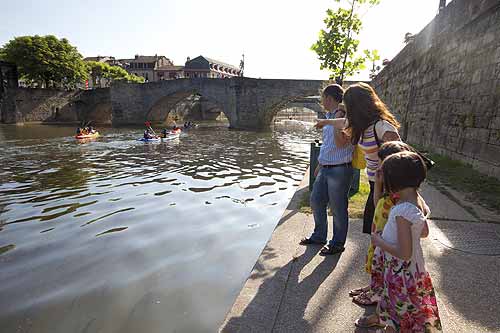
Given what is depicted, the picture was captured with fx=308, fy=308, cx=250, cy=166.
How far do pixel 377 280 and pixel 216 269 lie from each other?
2440 mm

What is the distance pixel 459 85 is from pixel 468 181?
10.4 ft

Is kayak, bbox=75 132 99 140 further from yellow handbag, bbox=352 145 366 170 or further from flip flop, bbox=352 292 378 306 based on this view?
flip flop, bbox=352 292 378 306

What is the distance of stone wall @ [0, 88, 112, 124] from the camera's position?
130 ft

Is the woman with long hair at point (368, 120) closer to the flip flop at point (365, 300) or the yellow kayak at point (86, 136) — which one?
the flip flop at point (365, 300)

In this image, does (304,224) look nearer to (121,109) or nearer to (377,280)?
(377,280)

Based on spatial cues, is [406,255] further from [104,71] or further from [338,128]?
[104,71]

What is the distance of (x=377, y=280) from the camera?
2.24 m

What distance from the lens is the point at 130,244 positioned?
196 inches

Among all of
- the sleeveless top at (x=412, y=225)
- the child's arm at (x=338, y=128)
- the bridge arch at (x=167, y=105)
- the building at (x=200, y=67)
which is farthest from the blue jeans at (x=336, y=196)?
the building at (x=200, y=67)

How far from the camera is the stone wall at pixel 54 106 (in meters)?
39.7

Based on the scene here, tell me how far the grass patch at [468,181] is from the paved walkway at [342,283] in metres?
1.18

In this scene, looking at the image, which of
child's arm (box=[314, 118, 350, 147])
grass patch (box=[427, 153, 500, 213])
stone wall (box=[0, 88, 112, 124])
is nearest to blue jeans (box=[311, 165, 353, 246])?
child's arm (box=[314, 118, 350, 147])

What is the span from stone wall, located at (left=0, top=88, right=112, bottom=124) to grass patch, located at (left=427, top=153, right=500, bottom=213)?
48094 millimetres

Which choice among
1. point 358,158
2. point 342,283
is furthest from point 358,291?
point 358,158
